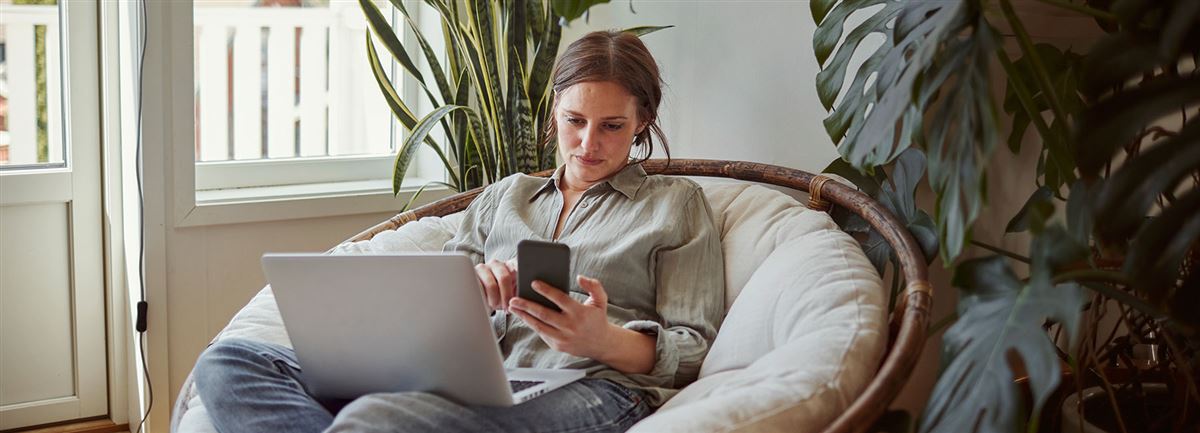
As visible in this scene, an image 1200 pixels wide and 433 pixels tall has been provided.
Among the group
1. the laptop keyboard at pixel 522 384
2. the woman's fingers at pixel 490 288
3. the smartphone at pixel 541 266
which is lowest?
the laptop keyboard at pixel 522 384

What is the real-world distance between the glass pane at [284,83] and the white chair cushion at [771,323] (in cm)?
96

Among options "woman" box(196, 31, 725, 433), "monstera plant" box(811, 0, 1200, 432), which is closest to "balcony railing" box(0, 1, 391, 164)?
"woman" box(196, 31, 725, 433)

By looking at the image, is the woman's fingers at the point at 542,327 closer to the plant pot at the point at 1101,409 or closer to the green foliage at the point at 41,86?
the plant pot at the point at 1101,409

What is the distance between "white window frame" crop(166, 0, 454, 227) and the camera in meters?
2.53

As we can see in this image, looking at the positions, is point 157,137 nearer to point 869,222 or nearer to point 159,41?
point 159,41

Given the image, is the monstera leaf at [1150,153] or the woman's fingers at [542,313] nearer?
the monstera leaf at [1150,153]

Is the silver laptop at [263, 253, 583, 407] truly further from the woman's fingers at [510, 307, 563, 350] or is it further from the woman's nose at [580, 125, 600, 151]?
the woman's nose at [580, 125, 600, 151]

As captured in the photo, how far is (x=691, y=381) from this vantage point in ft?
5.72

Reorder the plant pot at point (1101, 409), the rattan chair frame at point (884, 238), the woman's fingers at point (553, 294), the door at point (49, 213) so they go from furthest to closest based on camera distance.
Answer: the door at point (49, 213)
the plant pot at point (1101, 409)
the woman's fingers at point (553, 294)
the rattan chair frame at point (884, 238)

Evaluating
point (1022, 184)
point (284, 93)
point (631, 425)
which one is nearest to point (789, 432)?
point (631, 425)

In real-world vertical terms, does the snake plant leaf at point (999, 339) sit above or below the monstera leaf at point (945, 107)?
below

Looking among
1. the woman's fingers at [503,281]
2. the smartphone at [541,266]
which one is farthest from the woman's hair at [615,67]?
the smartphone at [541,266]

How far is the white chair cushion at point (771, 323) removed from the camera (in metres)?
1.40

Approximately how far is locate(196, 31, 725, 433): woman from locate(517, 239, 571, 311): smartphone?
0.04 feet
